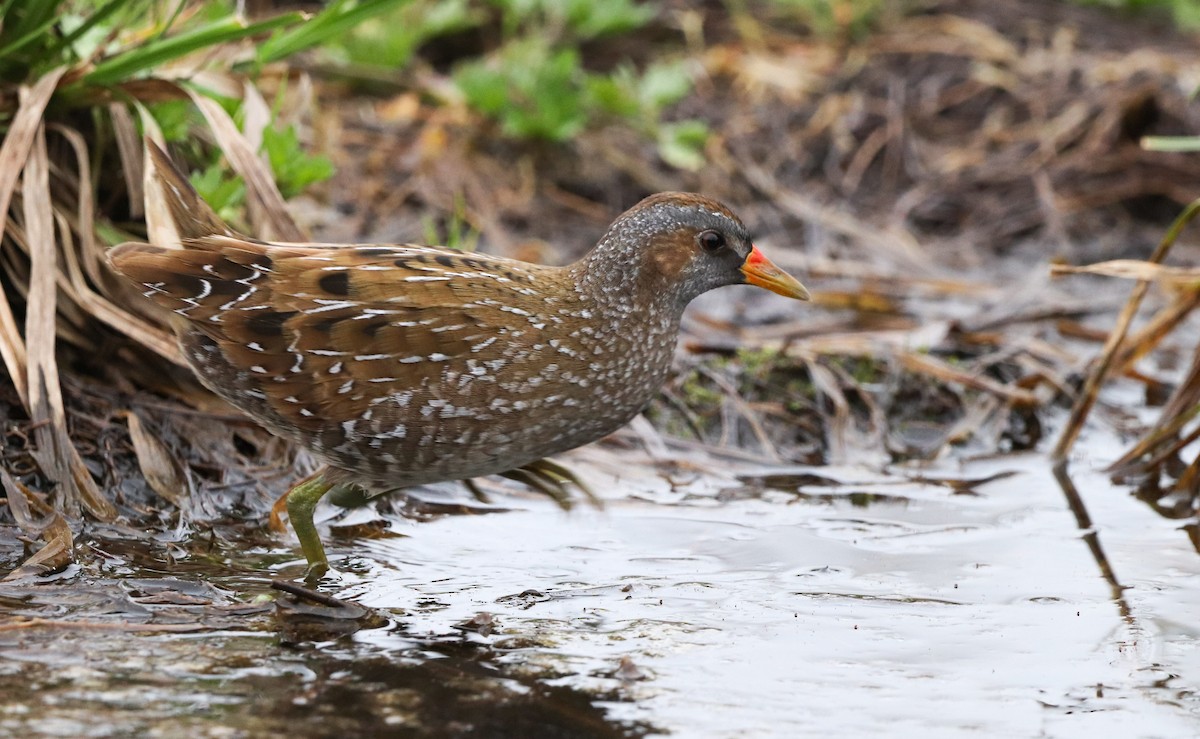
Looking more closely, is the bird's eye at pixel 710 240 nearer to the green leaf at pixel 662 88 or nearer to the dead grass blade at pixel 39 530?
the dead grass blade at pixel 39 530

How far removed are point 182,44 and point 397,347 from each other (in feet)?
4.58

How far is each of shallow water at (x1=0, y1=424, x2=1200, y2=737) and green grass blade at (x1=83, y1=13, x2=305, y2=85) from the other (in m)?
1.54

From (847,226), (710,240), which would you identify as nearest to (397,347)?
(710,240)

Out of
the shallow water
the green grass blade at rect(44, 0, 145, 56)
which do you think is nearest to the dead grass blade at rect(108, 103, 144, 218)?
the green grass blade at rect(44, 0, 145, 56)

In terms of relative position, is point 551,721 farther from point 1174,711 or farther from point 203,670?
point 1174,711

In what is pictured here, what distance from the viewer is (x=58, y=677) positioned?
10.4ft

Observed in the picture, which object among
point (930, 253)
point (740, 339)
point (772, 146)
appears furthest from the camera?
point (772, 146)

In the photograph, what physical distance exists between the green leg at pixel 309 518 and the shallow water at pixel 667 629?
91 millimetres

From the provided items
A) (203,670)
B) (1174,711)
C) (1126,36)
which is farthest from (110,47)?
(1126,36)

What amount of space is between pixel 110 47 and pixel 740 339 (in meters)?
2.86

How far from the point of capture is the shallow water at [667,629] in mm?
3193

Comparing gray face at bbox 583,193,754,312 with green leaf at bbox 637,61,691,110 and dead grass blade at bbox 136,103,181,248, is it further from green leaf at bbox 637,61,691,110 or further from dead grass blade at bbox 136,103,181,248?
green leaf at bbox 637,61,691,110

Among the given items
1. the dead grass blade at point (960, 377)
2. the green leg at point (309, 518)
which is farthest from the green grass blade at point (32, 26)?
the dead grass blade at point (960, 377)

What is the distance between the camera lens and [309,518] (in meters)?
4.20
